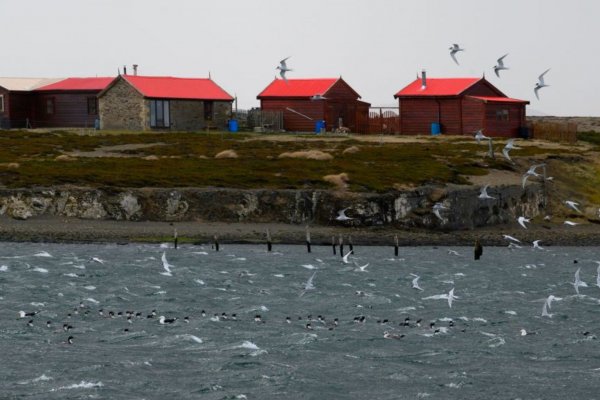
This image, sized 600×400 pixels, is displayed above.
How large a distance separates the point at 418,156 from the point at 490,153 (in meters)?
5.11

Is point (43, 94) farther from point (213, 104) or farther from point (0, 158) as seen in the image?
point (0, 158)

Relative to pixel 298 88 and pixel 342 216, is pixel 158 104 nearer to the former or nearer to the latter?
pixel 298 88

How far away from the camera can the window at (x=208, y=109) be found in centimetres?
12650

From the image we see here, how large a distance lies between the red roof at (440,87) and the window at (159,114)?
67.7ft

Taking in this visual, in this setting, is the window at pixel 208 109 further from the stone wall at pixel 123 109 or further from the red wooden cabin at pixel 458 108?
the red wooden cabin at pixel 458 108

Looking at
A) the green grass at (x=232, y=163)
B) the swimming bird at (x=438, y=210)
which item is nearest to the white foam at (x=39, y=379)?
the swimming bird at (x=438, y=210)

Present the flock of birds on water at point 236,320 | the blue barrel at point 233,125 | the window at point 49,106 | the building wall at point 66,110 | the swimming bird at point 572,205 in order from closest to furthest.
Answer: the flock of birds on water at point 236,320, the swimming bird at point 572,205, the blue barrel at point 233,125, the building wall at point 66,110, the window at point 49,106

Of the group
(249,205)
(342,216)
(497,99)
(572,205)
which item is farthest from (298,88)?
(572,205)

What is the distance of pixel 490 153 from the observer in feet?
322

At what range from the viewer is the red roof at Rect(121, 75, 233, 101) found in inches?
4852

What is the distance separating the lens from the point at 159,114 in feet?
407

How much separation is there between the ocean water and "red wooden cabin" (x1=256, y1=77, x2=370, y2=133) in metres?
51.9

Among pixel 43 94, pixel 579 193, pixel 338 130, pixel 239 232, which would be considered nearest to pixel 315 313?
pixel 239 232

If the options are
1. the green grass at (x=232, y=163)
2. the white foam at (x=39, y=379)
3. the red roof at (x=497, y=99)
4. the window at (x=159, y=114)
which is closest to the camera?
the white foam at (x=39, y=379)
